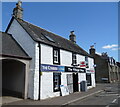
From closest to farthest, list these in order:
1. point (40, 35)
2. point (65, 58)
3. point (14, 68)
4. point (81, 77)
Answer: point (14, 68) < point (40, 35) < point (65, 58) < point (81, 77)

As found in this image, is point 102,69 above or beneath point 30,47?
beneath

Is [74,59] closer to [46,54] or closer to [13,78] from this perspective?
[46,54]

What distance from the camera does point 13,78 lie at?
42.7ft

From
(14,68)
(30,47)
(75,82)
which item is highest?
(30,47)

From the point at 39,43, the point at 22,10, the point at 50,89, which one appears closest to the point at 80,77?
the point at 50,89

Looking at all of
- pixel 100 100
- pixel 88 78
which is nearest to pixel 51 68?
pixel 100 100

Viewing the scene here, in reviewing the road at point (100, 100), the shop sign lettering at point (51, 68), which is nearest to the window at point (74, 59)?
the shop sign lettering at point (51, 68)

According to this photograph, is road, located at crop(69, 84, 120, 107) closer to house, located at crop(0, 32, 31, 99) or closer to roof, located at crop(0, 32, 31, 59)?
house, located at crop(0, 32, 31, 99)

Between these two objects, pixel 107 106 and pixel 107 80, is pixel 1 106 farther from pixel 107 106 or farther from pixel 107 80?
pixel 107 80

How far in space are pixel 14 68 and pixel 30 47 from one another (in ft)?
9.60

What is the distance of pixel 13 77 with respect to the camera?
13.1 m

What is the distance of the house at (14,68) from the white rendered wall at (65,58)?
4073 mm

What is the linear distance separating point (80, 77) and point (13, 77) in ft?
28.3

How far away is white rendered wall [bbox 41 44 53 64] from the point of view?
40.2 feet
